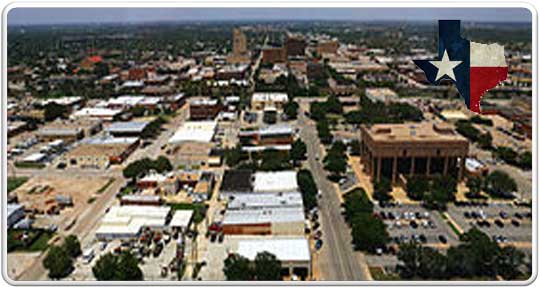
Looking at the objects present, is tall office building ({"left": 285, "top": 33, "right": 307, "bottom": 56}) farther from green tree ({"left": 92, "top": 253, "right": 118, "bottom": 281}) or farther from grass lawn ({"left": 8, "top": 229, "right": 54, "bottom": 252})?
green tree ({"left": 92, "top": 253, "right": 118, "bottom": 281})

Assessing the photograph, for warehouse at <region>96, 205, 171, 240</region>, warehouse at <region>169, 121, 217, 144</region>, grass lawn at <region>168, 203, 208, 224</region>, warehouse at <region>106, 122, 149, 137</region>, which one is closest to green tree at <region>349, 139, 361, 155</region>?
warehouse at <region>169, 121, 217, 144</region>

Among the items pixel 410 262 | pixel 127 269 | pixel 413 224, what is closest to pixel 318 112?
pixel 413 224

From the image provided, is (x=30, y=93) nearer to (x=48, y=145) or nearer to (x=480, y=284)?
(x=48, y=145)

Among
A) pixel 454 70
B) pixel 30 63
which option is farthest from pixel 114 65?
pixel 454 70

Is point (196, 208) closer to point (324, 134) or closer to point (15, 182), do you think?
point (15, 182)

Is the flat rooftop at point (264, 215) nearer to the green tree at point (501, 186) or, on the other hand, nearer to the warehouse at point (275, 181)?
the warehouse at point (275, 181)
